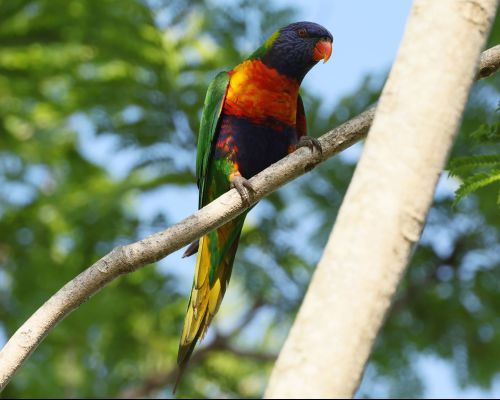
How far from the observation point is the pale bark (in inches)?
48.4

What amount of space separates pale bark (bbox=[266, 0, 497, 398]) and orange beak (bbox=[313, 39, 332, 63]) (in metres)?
2.74

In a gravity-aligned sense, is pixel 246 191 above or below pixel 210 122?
below

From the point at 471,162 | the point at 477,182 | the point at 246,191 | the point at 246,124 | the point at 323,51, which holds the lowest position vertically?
the point at 477,182

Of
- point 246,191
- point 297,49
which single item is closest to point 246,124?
point 297,49

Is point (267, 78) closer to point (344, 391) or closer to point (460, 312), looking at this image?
point (460, 312)

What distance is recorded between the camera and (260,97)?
3.93m

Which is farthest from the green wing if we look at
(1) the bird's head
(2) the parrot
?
(1) the bird's head

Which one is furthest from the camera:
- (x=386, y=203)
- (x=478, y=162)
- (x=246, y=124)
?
(x=246, y=124)

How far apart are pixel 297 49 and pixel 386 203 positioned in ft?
9.74

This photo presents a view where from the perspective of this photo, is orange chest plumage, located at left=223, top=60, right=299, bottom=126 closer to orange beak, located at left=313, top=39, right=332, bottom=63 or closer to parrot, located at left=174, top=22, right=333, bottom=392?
parrot, located at left=174, top=22, right=333, bottom=392

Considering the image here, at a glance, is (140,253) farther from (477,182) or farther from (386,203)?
(386,203)

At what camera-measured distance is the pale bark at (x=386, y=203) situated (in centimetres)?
123

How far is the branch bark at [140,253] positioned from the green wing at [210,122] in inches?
41.9

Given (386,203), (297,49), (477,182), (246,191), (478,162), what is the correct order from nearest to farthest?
(386,203)
(477,182)
(478,162)
(246,191)
(297,49)
